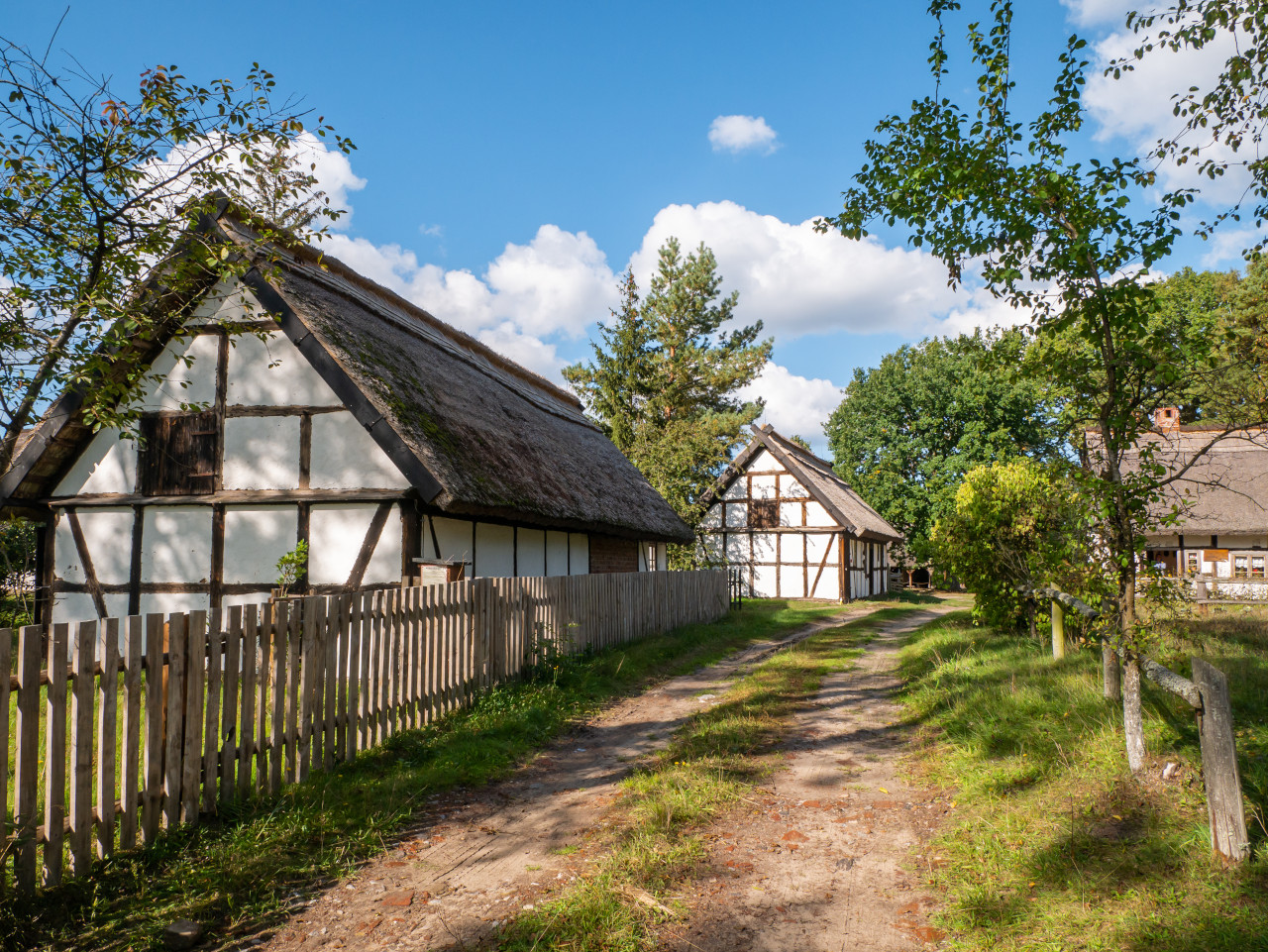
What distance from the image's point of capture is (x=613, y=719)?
803 centimetres

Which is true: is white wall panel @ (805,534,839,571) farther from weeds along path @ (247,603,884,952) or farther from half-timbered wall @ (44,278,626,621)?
weeds along path @ (247,603,884,952)

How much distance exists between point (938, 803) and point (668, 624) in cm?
1046

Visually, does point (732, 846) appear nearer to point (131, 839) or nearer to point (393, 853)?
point (393, 853)

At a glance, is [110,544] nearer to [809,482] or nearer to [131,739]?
[131,739]

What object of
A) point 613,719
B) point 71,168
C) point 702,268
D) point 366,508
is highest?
point 702,268

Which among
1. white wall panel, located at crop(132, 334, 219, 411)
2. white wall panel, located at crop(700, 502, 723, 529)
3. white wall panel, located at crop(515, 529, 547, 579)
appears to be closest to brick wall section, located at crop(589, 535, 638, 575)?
white wall panel, located at crop(515, 529, 547, 579)

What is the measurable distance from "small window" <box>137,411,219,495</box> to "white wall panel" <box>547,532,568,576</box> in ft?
17.9

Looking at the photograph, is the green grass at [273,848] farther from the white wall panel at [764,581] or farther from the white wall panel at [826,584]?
the white wall panel at [764,581]

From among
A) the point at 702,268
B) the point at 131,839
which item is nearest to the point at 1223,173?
the point at 131,839

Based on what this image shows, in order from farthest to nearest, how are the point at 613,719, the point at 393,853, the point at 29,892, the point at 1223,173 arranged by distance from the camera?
the point at 613,719, the point at 1223,173, the point at 393,853, the point at 29,892

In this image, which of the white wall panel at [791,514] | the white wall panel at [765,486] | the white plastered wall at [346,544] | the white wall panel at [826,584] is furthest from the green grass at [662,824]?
the white wall panel at [765,486]

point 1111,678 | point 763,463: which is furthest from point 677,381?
point 1111,678

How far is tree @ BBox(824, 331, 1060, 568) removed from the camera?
113 ft

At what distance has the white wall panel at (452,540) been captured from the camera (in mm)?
10219
